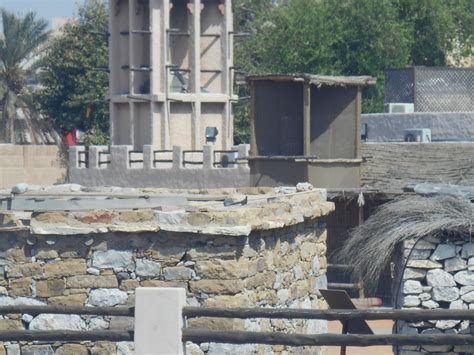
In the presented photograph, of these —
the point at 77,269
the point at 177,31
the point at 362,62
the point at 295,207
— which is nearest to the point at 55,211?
the point at 77,269

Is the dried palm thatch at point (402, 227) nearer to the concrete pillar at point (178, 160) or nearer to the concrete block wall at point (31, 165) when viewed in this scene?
the concrete pillar at point (178, 160)

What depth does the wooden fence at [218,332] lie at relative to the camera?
920cm

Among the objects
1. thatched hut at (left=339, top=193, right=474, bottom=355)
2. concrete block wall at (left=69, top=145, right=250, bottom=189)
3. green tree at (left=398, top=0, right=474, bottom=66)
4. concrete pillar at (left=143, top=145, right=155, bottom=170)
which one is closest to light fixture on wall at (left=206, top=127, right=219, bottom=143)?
concrete block wall at (left=69, top=145, right=250, bottom=189)

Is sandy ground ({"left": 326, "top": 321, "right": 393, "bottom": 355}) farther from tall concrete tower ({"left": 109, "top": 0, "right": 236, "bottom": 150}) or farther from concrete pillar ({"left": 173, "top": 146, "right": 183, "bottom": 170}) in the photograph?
tall concrete tower ({"left": 109, "top": 0, "right": 236, "bottom": 150})

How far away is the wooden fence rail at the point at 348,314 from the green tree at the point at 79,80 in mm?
45387

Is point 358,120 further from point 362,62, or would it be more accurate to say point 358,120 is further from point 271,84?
point 362,62

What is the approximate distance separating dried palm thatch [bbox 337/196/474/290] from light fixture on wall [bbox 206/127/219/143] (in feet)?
99.8

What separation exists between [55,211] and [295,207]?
2.69 metres

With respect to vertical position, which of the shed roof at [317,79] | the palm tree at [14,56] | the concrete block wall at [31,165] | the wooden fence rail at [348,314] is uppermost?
the palm tree at [14,56]

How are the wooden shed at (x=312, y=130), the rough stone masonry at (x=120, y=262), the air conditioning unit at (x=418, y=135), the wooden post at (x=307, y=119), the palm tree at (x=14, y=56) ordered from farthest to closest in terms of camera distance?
the palm tree at (x=14, y=56), the air conditioning unit at (x=418, y=135), the wooden shed at (x=312, y=130), the wooden post at (x=307, y=119), the rough stone masonry at (x=120, y=262)

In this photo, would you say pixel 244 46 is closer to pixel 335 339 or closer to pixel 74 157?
pixel 74 157

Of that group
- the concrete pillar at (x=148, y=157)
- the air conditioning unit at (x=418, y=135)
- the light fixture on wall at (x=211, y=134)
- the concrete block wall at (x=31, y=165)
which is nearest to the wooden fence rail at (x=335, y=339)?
the air conditioning unit at (x=418, y=135)

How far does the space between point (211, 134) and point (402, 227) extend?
31.4 m

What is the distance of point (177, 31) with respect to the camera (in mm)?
43938
